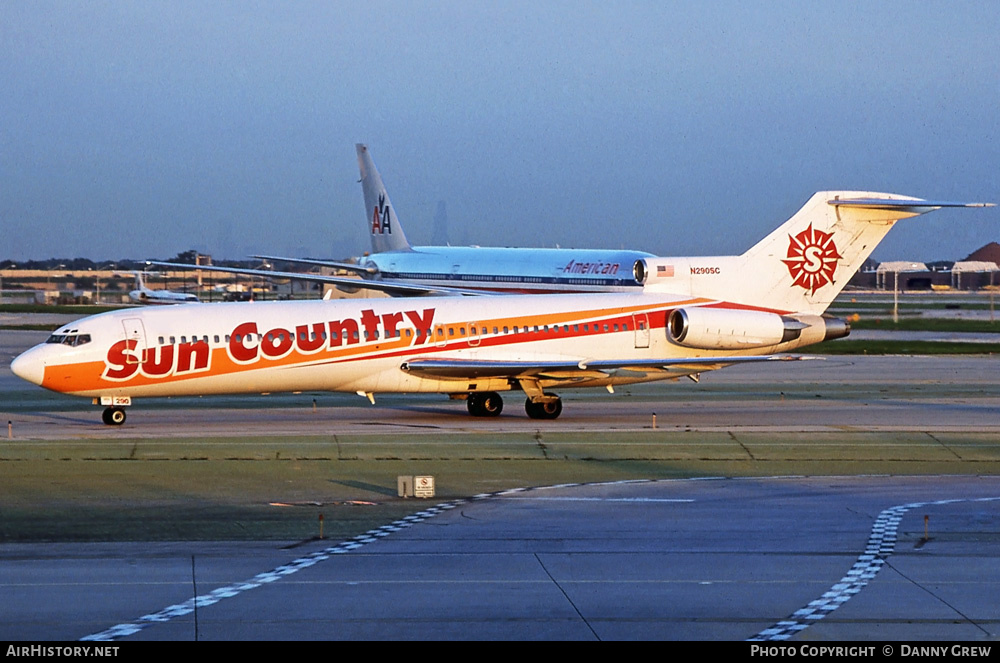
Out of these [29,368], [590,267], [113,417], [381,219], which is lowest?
[113,417]

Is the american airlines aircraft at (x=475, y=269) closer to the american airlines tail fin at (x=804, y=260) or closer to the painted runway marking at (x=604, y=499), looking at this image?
the american airlines tail fin at (x=804, y=260)

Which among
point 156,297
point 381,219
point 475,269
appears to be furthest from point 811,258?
point 156,297

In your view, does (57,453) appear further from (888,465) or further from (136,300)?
(136,300)

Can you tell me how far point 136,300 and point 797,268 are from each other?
8647 centimetres

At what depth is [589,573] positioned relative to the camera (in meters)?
14.8

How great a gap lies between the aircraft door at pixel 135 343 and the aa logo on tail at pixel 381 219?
162 ft

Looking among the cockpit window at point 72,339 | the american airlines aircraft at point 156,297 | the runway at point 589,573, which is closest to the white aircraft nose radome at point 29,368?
the cockpit window at point 72,339

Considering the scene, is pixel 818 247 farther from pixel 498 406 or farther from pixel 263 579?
pixel 263 579

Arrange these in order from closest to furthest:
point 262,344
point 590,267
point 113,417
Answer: point 262,344
point 113,417
point 590,267

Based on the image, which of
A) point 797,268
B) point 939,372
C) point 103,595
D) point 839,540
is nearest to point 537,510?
point 839,540

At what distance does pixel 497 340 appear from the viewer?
32.5 metres

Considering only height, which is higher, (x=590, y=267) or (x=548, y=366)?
(x=590, y=267)

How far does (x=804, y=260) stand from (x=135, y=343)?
1732 centimetres

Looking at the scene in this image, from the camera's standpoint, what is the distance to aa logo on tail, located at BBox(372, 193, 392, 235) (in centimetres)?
7919
